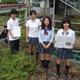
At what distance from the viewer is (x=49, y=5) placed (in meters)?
10.4

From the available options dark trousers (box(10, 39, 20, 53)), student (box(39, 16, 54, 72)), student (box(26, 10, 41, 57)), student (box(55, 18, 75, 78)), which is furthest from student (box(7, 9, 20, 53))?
student (box(55, 18, 75, 78))

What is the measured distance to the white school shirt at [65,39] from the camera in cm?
597

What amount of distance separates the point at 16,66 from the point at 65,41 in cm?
111

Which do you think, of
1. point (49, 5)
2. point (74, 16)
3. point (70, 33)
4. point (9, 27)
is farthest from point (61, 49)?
point (49, 5)

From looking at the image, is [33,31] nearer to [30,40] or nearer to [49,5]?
[30,40]

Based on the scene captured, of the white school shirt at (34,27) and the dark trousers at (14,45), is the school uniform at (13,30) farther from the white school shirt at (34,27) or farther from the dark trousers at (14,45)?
the white school shirt at (34,27)

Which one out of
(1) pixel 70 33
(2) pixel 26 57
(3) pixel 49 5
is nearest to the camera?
(1) pixel 70 33

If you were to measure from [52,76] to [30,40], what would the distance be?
1.05 meters

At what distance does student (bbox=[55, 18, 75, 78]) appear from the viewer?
19.5 ft

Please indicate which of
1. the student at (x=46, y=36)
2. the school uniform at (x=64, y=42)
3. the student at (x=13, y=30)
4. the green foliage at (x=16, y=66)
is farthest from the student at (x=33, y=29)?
the school uniform at (x=64, y=42)

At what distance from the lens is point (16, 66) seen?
19.7 ft

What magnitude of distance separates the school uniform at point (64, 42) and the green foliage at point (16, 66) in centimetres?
66

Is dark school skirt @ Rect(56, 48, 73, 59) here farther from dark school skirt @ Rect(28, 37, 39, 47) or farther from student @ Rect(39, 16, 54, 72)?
dark school skirt @ Rect(28, 37, 39, 47)

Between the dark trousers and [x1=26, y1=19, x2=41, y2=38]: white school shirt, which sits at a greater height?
[x1=26, y1=19, x2=41, y2=38]: white school shirt
